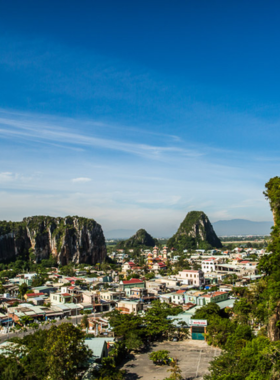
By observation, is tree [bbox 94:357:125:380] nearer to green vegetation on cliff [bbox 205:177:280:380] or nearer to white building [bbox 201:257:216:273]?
green vegetation on cliff [bbox 205:177:280:380]

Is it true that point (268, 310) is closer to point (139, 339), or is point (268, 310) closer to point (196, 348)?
point (196, 348)

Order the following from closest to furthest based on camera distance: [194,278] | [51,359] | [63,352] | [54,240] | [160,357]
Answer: [51,359] → [63,352] → [160,357] → [194,278] → [54,240]

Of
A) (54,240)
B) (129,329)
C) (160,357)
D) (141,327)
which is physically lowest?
(160,357)

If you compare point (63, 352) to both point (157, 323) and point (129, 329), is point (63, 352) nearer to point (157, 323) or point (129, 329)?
point (129, 329)

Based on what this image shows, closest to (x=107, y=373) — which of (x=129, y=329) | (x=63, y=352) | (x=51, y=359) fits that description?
(x=63, y=352)

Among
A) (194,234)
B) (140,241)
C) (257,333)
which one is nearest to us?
(257,333)
